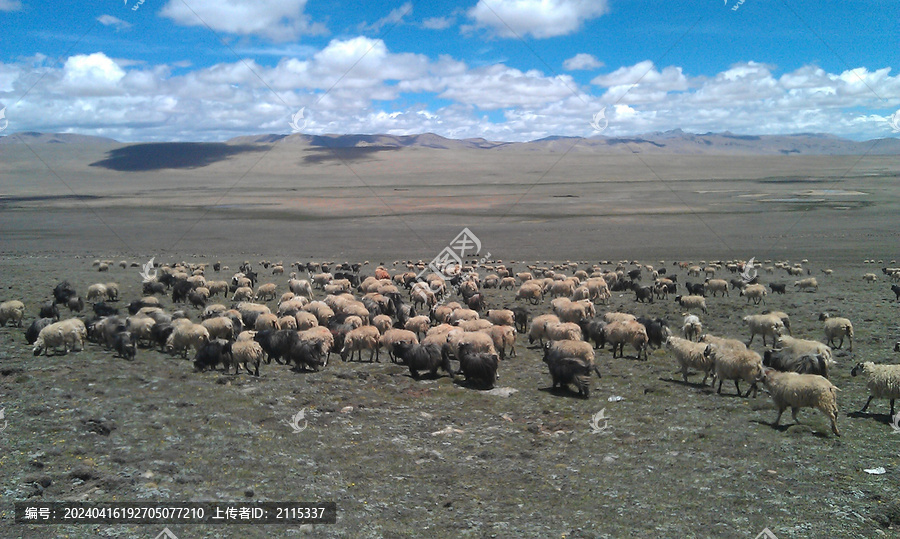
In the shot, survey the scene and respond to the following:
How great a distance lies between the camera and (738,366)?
38.2 feet

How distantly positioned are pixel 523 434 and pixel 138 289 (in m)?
21.6

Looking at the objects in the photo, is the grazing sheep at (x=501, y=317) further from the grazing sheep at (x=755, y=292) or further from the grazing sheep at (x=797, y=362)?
the grazing sheep at (x=755, y=292)

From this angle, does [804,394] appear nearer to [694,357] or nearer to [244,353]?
[694,357]

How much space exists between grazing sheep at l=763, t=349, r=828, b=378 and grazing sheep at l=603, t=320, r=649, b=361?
9.98 feet

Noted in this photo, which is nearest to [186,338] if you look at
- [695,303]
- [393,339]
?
[393,339]

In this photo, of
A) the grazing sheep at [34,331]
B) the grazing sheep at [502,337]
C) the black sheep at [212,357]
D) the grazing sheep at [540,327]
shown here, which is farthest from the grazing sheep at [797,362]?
the grazing sheep at [34,331]

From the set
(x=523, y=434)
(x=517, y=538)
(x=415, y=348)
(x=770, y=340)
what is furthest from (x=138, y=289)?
(x=770, y=340)

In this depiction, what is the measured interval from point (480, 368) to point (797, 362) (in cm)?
691

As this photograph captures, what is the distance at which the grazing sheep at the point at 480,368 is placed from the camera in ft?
42.1

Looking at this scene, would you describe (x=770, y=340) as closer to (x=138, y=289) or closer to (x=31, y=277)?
(x=138, y=289)

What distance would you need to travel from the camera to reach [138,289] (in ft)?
82.1

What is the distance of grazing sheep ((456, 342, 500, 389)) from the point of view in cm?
1282
